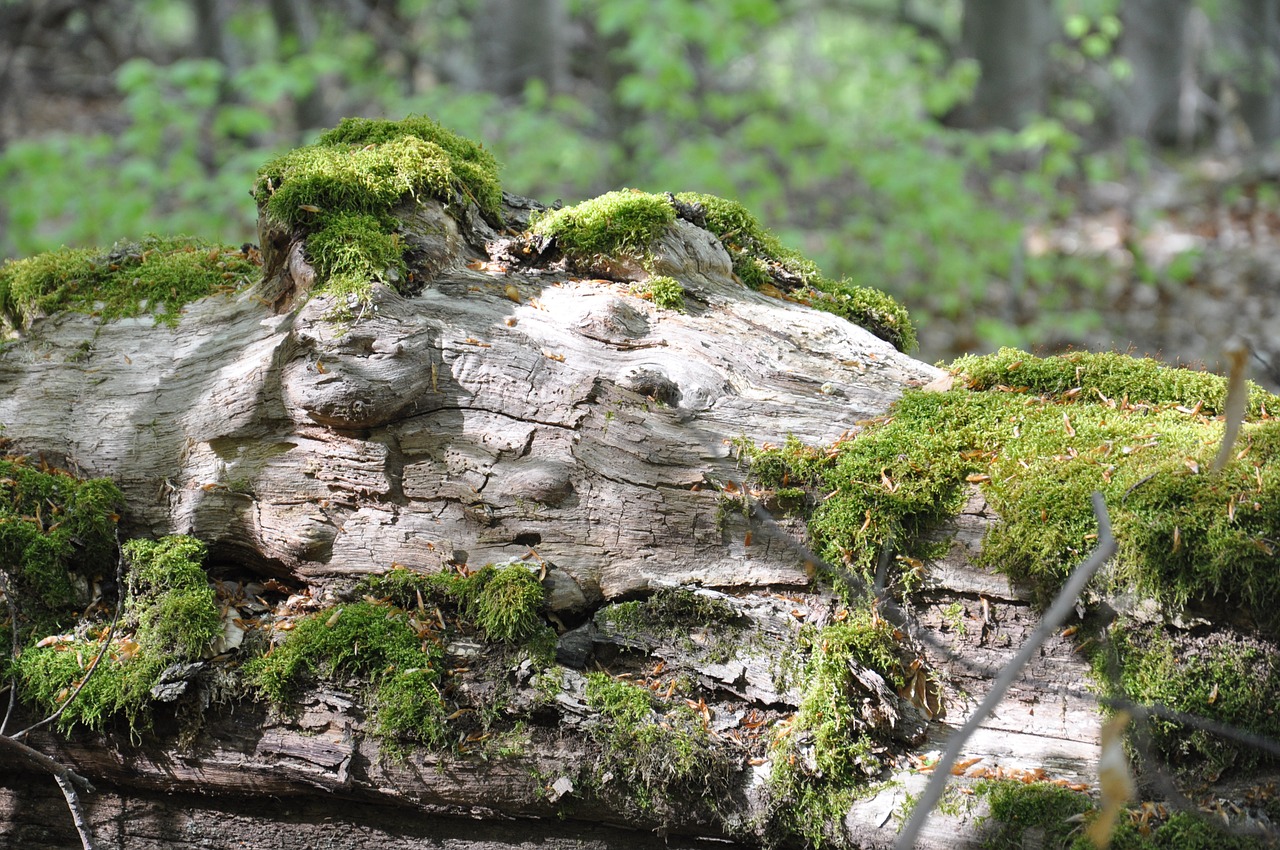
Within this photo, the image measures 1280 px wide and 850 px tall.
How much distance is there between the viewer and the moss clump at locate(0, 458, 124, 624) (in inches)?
100

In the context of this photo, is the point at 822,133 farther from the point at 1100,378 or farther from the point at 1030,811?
the point at 1030,811

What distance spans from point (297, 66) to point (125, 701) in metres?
7.35

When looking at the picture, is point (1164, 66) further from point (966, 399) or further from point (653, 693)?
point (653, 693)

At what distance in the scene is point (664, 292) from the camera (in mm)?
2943

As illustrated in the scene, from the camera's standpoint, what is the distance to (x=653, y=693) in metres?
2.34

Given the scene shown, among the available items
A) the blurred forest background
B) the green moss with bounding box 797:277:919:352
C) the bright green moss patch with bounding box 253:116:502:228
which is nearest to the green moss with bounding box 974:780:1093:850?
the green moss with bounding box 797:277:919:352

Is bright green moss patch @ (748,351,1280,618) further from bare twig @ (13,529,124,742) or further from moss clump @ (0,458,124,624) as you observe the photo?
moss clump @ (0,458,124,624)

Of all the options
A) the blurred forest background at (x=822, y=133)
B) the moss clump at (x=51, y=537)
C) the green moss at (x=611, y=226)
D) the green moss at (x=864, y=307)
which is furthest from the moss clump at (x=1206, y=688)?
the blurred forest background at (x=822, y=133)

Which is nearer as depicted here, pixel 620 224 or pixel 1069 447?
pixel 1069 447

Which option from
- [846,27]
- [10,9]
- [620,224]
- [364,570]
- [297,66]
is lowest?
[364,570]

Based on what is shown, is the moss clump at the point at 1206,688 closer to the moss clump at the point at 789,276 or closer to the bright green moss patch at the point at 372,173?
the moss clump at the point at 789,276

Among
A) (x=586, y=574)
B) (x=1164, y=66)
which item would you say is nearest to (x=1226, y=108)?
(x=1164, y=66)

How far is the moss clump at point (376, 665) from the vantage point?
2.25 meters

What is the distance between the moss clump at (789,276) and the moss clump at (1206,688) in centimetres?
153
